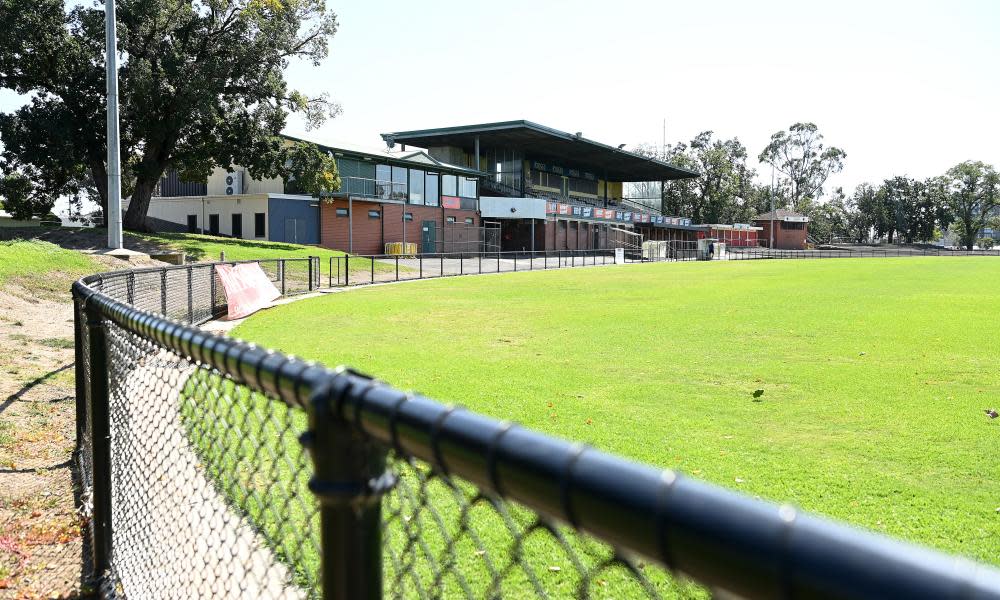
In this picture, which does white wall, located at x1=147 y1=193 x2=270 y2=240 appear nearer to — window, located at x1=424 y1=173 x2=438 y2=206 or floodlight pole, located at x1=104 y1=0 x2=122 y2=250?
window, located at x1=424 y1=173 x2=438 y2=206

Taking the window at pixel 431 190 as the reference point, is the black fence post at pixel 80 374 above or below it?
below

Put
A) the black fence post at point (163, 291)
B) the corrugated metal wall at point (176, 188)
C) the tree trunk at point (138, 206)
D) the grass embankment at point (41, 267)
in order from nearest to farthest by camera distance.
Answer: the black fence post at point (163, 291) → the grass embankment at point (41, 267) → the tree trunk at point (138, 206) → the corrugated metal wall at point (176, 188)

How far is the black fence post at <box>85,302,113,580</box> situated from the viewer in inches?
157

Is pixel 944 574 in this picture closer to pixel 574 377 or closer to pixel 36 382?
pixel 574 377

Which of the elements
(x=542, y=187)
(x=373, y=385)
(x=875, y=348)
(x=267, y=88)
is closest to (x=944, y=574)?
(x=373, y=385)

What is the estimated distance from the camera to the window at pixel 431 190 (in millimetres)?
60744

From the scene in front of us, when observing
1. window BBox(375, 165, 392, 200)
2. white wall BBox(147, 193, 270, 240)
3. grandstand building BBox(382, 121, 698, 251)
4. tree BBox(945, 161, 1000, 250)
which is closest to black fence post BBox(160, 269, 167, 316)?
white wall BBox(147, 193, 270, 240)

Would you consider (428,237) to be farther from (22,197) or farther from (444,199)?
(22,197)

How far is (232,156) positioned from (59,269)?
72.3ft

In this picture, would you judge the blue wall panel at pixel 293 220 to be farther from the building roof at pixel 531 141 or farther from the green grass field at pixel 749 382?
the green grass field at pixel 749 382

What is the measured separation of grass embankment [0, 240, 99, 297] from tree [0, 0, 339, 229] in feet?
48.0

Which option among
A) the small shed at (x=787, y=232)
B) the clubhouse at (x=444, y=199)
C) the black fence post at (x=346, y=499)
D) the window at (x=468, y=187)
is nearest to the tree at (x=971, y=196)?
the small shed at (x=787, y=232)

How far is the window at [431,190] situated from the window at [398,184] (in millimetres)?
2858

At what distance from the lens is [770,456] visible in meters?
6.41
